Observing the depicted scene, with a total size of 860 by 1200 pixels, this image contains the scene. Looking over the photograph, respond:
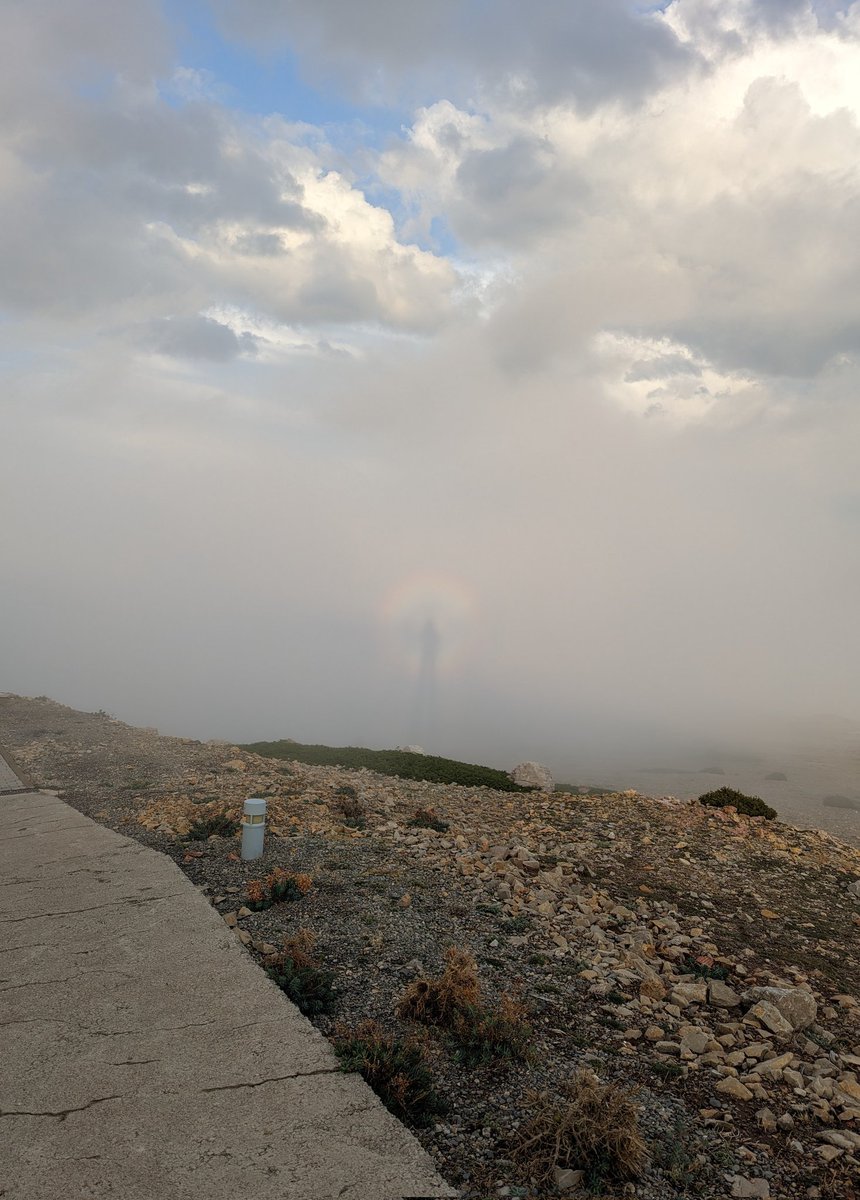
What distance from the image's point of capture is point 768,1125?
4.96 meters

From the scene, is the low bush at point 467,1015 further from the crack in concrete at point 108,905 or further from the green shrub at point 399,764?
the green shrub at point 399,764

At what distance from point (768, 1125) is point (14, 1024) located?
6151mm

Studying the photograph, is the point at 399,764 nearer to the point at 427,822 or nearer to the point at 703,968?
the point at 427,822

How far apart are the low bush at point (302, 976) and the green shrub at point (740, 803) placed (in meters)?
12.7

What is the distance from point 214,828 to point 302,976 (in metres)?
6.02

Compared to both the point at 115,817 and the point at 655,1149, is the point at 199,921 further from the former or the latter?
the point at 115,817

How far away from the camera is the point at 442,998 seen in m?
6.08

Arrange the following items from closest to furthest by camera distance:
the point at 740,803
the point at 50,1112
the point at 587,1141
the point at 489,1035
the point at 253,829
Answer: the point at 587,1141, the point at 50,1112, the point at 489,1035, the point at 253,829, the point at 740,803

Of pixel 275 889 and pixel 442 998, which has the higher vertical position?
pixel 275 889

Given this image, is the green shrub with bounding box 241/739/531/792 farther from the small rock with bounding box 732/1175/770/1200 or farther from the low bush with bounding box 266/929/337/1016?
the small rock with bounding box 732/1175/770/1200

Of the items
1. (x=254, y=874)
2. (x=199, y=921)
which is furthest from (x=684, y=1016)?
(x=254, y=874)

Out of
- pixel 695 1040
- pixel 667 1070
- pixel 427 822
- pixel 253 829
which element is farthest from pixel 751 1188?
pixel 427 822

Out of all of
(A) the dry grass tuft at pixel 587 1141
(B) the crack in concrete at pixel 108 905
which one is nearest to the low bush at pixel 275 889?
(B) the crack in concrete at pixel 108 905

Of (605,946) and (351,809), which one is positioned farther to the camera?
(351,809)
